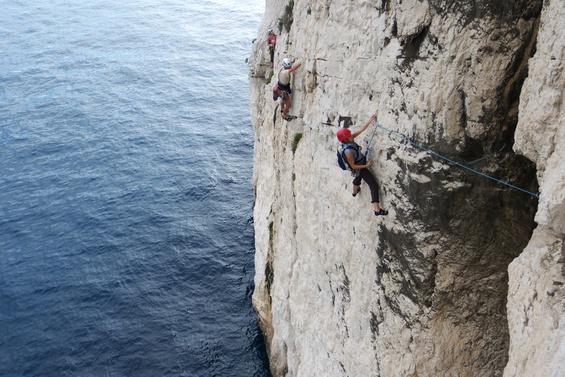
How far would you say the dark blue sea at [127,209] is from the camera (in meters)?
27.7

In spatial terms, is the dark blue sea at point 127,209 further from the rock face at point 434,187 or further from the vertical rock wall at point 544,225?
the vertical rock wall at point 544,225

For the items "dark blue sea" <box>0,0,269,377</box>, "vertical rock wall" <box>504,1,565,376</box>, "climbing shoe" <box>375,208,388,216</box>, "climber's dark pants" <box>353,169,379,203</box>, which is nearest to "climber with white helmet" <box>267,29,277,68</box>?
"climber's dark pants" <box>353,169,379,203</box>

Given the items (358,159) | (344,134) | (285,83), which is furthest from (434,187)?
(285,83)

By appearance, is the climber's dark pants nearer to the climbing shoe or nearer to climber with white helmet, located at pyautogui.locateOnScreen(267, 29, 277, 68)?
the climbing shoe

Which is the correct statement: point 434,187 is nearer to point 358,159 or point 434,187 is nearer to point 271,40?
point 358,159

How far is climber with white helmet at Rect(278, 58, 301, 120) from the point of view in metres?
18.1

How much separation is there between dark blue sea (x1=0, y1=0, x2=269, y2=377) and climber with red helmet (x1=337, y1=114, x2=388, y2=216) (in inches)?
629

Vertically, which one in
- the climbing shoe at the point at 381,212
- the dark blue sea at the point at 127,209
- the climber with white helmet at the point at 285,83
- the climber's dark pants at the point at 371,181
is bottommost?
the dark blue sea at the point at 127,209

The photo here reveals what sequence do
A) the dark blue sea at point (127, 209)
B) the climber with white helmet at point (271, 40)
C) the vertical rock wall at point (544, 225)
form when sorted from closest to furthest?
the vertical rock wall at point (544, 225) < the climber with white helmet at point (271, 40) < the dark blue sea at point (127, 209)

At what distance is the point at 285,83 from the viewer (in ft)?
60.4

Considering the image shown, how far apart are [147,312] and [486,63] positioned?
80.1ft

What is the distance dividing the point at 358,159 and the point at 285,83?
6279 mm

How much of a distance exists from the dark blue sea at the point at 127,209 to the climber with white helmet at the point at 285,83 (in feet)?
46.5

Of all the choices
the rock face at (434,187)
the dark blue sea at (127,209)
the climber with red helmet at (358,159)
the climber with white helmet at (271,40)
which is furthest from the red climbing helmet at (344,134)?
the dark blue sea at (127,209)
